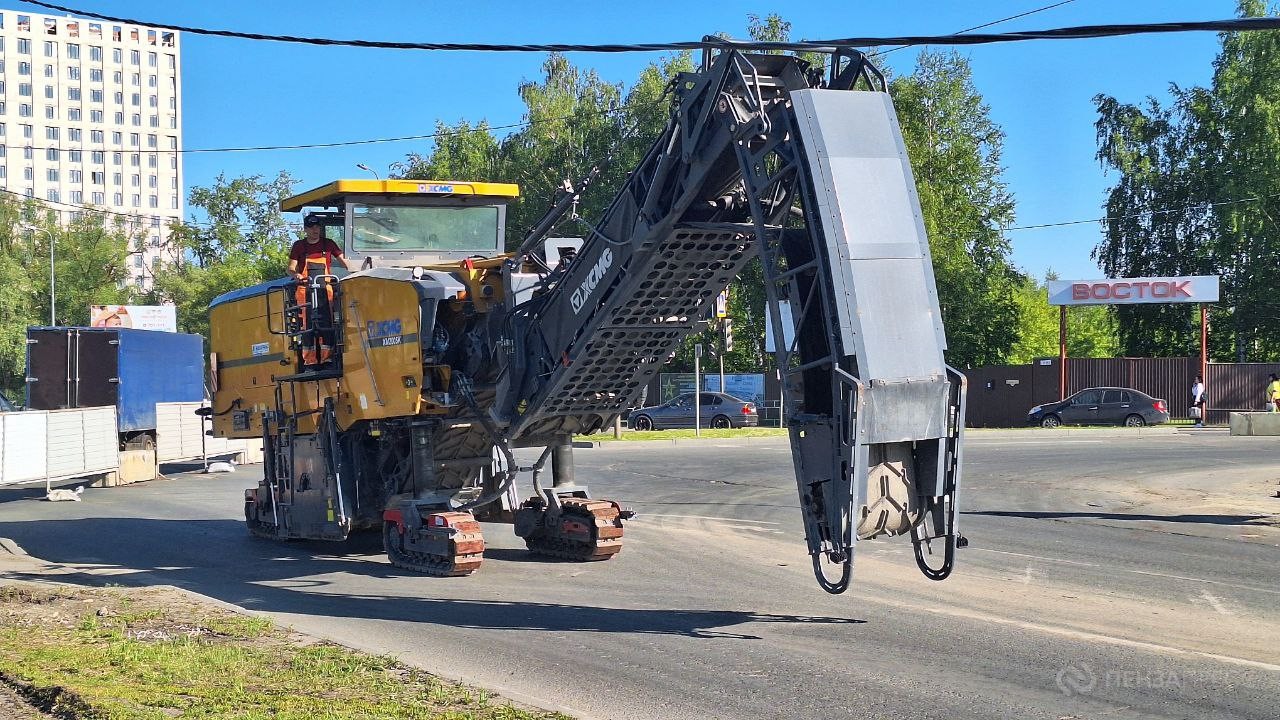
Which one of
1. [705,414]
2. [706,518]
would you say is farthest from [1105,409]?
[706,518]

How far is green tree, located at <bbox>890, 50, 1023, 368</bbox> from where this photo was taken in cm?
5556

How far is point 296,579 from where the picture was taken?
1268cm

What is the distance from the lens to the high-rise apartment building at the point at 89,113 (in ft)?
487

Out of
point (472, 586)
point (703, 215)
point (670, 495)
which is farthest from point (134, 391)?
point (703, 215)

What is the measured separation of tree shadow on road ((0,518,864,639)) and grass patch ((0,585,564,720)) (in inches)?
55.3

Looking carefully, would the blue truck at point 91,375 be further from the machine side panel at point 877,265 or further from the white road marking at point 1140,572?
the machine side panel at point 877,265

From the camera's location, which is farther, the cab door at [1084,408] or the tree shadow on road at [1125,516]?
the cab door at [1084,408]

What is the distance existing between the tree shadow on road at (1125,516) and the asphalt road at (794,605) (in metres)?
0.07

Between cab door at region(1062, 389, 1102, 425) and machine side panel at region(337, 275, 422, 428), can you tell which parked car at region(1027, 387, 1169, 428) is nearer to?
cab door at region(1062, 389, 1102, 425)

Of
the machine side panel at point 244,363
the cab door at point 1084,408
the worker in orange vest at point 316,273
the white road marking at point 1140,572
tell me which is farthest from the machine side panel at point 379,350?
the cab door at point 1084,408

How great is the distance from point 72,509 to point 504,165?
1832 inches

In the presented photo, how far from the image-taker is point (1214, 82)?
5647cm

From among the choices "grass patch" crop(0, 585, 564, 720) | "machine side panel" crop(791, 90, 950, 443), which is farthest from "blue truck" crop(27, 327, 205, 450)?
"machine side panel" crop(791, 90, 950, 443)

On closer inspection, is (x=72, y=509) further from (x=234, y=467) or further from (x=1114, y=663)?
(x=1114, y=663)
